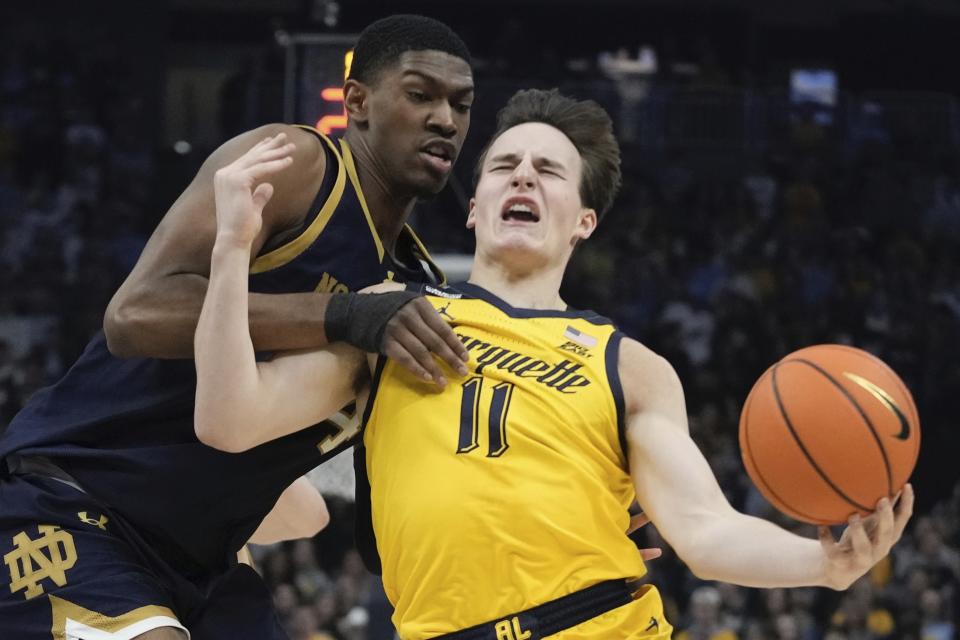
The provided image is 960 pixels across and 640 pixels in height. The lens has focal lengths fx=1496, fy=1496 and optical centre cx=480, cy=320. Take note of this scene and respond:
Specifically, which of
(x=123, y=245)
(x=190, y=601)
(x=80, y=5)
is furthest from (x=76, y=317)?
(x=190, y=601)

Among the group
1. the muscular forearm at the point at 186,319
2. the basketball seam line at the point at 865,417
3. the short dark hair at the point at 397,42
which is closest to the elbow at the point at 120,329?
the muscular forearm at the point at 186,319

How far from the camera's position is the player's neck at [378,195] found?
11.7 ft

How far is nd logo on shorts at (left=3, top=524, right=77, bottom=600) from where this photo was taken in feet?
10.9

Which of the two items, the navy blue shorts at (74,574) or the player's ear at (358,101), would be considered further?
the player's ear at (358,101)

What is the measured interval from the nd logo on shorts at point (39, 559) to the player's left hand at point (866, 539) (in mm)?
1658

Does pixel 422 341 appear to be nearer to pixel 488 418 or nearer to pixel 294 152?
pixel 488 418

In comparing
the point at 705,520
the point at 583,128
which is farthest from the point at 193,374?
the point at 705,520

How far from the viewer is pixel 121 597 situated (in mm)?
3277

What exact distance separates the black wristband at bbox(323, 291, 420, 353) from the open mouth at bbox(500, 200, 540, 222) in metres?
0.37

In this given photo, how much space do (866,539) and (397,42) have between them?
167 centimetres

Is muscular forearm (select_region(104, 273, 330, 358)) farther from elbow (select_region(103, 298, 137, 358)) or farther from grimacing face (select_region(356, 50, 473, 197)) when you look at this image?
grimacing face (select_region(356, 50, 473, 197))

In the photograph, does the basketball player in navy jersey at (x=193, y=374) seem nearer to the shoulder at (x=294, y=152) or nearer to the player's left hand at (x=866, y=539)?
the shoulder at (x=294, y=152)

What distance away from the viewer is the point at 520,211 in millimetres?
3430

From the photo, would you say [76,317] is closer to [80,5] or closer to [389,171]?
[80,5]
